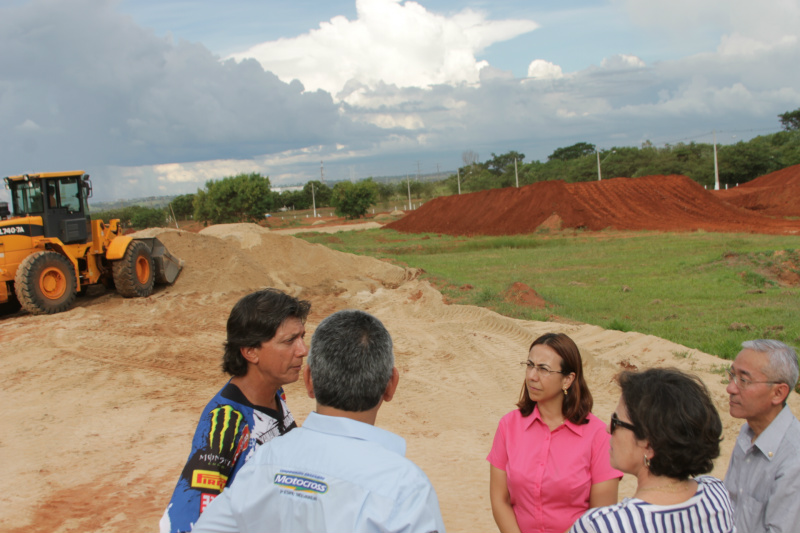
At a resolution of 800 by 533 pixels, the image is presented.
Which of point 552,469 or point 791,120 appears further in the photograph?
point 791,120

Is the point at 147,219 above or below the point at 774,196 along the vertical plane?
above

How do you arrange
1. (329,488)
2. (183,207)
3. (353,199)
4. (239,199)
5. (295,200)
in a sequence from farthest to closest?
(295,200) < (183,207) < (353,199) < (239,199) < (329,488)

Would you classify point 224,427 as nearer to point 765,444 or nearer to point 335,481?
point 335,481

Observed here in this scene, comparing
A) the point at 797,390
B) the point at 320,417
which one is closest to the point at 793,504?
the point at 320,417

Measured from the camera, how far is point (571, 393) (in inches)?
121

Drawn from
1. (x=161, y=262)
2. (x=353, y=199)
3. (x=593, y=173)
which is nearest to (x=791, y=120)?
(x=593, y=173)

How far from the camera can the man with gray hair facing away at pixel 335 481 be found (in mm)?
1507

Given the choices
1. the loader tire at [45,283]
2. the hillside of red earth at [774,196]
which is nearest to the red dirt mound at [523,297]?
the loader tire at [45,283]

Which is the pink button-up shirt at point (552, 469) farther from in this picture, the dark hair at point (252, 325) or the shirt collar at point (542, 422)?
the dark hair at point (252, 325)

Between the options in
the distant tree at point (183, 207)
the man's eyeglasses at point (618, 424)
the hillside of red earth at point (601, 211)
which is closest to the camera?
the man's eyeglasses at point (618, 424)

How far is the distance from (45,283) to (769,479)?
43.9 ft

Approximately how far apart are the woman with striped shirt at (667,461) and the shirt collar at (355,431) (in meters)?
0.70

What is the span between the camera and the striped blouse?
186cm

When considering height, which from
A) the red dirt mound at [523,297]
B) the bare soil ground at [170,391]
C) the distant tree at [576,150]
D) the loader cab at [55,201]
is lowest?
the bare soil ground at [170,391]
